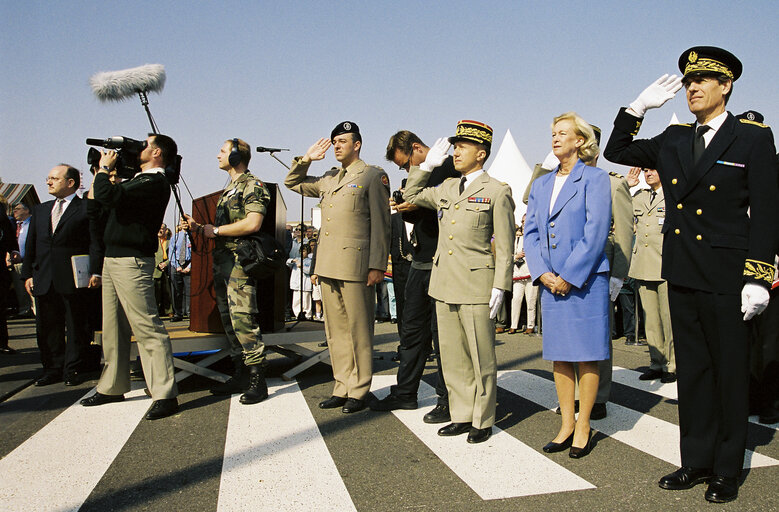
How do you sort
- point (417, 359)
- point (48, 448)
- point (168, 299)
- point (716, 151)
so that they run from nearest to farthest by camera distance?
1. point (716, 151)
2. point (48, 448)
3. point (417, 359)
4. point (168, 299)

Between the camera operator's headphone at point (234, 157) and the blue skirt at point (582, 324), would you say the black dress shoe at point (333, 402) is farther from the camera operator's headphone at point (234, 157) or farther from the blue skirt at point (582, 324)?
the camera operator's headphone at point (234, 157)

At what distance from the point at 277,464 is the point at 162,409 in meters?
1.58

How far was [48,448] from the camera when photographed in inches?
157

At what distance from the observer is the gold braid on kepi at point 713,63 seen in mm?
3160

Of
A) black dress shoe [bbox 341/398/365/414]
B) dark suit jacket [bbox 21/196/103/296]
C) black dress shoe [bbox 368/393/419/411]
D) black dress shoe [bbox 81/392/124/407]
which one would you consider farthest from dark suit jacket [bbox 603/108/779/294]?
dark suit jacket [bbox 21/196/103/296]

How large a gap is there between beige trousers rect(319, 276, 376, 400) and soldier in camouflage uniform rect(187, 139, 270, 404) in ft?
2.32

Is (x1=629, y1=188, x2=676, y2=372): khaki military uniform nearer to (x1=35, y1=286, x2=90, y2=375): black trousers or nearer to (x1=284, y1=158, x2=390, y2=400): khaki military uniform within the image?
(x1=284, y1=158, x2=390, y2=400): khaki military uniform

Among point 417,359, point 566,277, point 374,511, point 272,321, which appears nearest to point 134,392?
point 272,321

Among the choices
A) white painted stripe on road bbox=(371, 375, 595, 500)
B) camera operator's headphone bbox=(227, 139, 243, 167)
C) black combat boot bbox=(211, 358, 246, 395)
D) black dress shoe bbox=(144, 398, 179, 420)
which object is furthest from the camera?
camera operator's headphone bbox=(227, 139, 243, 167)

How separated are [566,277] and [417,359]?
5.70 feet

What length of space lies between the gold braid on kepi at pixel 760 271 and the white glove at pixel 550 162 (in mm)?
1477

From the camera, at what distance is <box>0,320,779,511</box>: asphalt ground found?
299cm

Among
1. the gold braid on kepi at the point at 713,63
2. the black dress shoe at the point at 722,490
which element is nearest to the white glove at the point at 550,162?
the gold braid on kepi at the point at 713,63

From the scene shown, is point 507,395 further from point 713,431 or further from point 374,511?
point 374,511
